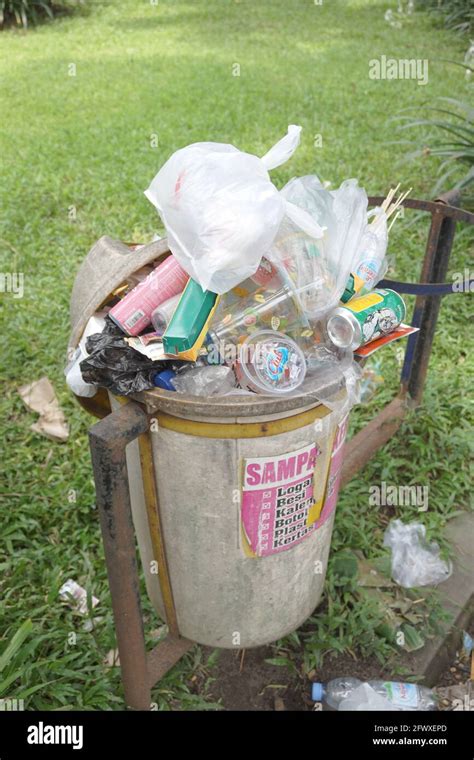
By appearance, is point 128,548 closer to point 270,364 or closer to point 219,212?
point 270,364

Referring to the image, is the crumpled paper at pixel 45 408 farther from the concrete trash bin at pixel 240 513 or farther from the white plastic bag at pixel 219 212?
the white plastic bag at pixel 219 212

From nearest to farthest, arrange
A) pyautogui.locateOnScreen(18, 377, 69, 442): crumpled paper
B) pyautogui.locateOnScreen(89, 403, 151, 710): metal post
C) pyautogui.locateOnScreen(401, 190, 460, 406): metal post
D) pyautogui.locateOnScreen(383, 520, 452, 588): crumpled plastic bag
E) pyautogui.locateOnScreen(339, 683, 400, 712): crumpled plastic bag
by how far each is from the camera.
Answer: pyautogui.locateOnScreen(89, 403, 151, 710): metal post < pyautogui.locateOnScreen(339, 683, 400, 712): crumpled plastic bag < pyautogui.locateOnScreen(383, 520, 452, 588): crumpled plastic bag < pyautogui.locateOnScreen(401, 190, 460, 406): metal post < pyautogui.locateOnScreen(18, 377, 69, 442): crumpled paper

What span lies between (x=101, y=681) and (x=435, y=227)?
1.84 m

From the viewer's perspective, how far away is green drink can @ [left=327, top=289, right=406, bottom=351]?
1.52 metres

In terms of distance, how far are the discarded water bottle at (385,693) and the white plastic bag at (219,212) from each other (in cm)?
125

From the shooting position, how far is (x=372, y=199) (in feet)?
7.00

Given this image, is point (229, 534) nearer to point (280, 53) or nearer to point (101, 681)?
point (101, 681)

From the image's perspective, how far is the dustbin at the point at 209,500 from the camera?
141cm

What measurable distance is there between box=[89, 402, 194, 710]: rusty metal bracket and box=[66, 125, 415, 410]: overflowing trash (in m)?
0.10

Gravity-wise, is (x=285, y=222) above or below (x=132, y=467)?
above

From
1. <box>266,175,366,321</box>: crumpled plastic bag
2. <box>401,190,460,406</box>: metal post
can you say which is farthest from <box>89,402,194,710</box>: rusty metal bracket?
<box>401,190,460,406</box>: metal post

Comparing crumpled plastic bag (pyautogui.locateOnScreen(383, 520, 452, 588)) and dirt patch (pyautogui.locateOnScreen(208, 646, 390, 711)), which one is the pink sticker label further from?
crumpled plastic bag (pyautogui.locateOnScreen(383, 520, 452, 588))

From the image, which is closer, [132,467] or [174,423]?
[174,423]
